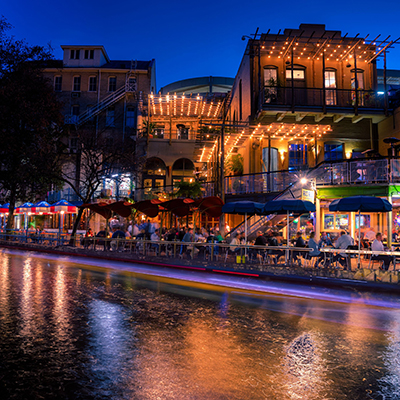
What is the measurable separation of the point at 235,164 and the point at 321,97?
8.31m

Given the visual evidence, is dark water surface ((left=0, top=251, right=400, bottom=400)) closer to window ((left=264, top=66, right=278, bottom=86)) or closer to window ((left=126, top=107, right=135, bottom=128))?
window ((left=264, top=66, right=278, bottom=86))

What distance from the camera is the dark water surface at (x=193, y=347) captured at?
407cm

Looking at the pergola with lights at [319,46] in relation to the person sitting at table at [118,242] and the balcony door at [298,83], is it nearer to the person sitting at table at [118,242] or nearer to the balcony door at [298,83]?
the balcony door at [298,83]

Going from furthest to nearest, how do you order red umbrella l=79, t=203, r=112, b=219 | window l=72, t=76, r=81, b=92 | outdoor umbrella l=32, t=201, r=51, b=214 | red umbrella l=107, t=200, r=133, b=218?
1. window l=72, t=76, r=81, b=92
2. outdoor umbrella l=32, t=201, r=51, b=214
3. red umbrella l=79, t=203, r=112, b=219
4. red umbrella l=107, t=200, r=133, b=218

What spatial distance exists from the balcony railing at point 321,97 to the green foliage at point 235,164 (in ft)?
20.5

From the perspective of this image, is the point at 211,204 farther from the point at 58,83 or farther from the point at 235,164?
the point at 58,83

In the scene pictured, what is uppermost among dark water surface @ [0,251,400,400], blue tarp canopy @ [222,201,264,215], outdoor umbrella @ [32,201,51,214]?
outdoor umbrella @ [32,201,51,214]

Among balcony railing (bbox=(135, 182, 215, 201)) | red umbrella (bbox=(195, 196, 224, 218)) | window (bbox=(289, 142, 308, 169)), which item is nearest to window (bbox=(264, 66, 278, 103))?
window (bbox=(289, 142, 308, 169))

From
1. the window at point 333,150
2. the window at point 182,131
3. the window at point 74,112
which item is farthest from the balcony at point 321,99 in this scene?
the window at point 74,112

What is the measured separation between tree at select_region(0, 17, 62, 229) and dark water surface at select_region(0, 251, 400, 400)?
20.1 metres

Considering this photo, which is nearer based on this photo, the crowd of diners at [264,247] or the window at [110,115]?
the crowd of diners at [264,247]

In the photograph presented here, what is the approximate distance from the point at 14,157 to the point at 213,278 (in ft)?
74.1

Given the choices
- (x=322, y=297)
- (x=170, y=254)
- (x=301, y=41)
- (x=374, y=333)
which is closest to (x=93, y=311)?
(x=374, y=333)

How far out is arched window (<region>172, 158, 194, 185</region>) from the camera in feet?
129
